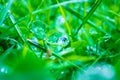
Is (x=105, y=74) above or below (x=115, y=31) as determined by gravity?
above

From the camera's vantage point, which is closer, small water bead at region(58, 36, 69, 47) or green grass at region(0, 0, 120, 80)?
green grass at region(0, 0, 120, 80)

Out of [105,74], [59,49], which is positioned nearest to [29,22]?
[59,49]

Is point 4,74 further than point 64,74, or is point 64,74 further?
point 64,74

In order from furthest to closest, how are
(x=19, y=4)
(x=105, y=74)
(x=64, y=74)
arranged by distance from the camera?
(x=19, y=4)
(x=64, y=74)
(x=105, y=74)

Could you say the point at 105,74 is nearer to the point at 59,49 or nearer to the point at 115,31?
the point at 59,49

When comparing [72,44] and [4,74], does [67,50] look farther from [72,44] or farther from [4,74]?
Answer: [4,74]

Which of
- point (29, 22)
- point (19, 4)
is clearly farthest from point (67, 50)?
point (19, 4)

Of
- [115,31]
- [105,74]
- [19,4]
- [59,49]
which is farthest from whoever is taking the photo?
[19,4]

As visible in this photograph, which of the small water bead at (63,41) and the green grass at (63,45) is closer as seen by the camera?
the green grass at (63,45)

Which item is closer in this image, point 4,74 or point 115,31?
point 4,74
